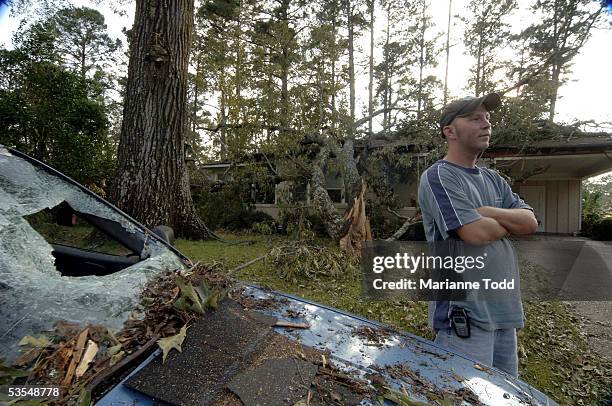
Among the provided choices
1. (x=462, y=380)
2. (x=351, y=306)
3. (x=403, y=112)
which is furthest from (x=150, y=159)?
(x=403, y=112)

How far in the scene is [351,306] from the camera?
3855 millimetres

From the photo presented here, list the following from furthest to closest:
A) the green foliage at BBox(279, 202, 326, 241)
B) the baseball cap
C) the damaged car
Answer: the green foliage at BBox(279, 202, 326, 241), the baseball cap, the damaged car

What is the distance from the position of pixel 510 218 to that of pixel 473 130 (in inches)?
20.0

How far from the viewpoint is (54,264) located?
1815mm

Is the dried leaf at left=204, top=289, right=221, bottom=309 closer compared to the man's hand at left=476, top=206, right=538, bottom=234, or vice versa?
the dried leaf at left=204, top=289, right=221, bottom=309

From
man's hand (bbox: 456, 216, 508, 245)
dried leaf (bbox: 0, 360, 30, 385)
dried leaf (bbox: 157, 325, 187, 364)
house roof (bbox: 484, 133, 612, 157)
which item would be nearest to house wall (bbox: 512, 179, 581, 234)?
house roof (bbox: 484, 133, 612, 157)

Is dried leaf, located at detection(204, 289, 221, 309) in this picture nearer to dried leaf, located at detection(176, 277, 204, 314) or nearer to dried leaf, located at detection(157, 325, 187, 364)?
dried leaf, located at detection(176, 277, 204, 314)

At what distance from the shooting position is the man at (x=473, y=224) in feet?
5.28

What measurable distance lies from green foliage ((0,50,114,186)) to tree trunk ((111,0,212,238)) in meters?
6.46

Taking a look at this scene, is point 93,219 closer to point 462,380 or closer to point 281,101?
point 462,380

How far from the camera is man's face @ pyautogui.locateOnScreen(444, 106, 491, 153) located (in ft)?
5.70

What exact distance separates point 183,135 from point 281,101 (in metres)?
4.53

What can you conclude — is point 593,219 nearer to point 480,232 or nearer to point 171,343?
point 480,232

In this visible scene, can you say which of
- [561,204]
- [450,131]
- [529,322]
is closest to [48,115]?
[450,131]
